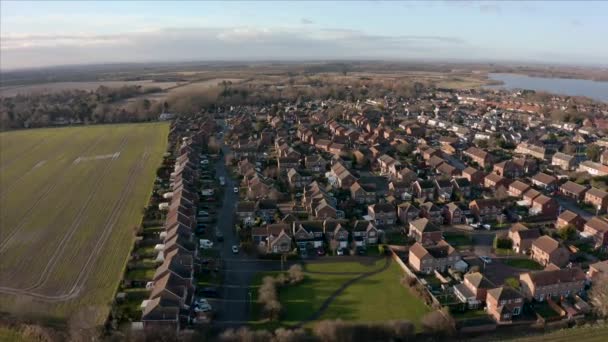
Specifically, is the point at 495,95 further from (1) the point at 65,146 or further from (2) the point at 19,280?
(2) the point at 19,280

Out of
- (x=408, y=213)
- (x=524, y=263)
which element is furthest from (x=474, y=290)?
(x=408, y=213)

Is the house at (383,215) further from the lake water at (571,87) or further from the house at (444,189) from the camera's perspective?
the lake water at (571,87)

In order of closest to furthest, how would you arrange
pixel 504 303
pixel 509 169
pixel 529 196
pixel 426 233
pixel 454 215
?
pixel 504 303 → pixel 426 233 → pixel 454 215 → pixel 529 196 → pixel 509 169

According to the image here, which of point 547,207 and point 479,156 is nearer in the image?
point 547,207

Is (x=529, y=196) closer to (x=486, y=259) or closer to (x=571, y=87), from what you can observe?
(x=486, y=259)

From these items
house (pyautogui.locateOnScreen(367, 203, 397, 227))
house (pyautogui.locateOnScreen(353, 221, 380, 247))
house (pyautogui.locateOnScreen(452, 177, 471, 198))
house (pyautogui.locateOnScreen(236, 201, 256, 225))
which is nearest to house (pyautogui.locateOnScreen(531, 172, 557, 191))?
house (pyautogui.locateOnScreen(452, 177, 471, 198))

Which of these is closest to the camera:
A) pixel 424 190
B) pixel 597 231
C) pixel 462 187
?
pixel 597 231
